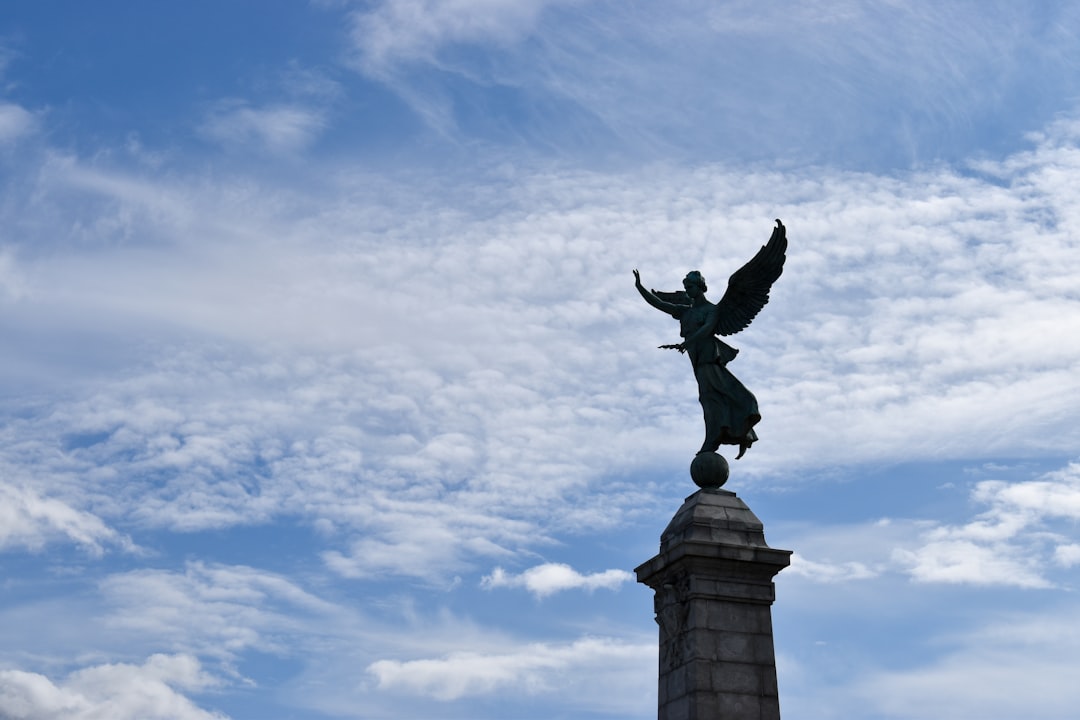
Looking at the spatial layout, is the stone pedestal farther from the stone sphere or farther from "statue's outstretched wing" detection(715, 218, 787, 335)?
"statue's outstretched wing" detection(715, 218, 787, 335)

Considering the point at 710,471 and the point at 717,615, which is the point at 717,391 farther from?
the point at 717,615

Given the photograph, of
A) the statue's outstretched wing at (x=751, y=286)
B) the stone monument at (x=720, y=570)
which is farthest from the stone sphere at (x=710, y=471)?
the statue's outstretched wing at (x=751, y=286)

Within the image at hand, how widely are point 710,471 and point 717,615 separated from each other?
7.58 ft

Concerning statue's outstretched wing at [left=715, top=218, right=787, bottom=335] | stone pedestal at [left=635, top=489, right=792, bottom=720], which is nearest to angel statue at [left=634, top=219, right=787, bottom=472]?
statue's outstretched wing at [left=715, top=218, right=787, bottom=335]

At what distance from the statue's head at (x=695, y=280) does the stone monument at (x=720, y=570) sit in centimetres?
53

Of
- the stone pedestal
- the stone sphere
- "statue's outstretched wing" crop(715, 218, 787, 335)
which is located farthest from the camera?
"statue's outstretched wing" crop(715, 218, 787, 335)

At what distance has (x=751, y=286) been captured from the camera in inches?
831

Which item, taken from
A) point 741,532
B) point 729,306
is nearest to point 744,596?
point 741,532

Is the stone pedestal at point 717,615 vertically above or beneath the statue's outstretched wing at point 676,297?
beneath

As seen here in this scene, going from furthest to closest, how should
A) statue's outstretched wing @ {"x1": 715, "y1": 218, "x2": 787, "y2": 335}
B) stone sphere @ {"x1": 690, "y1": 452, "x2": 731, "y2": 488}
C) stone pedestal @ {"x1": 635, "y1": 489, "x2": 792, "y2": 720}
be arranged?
statue's outstretched wing @ {"x1": 715, "y1": 218, "x2": 787, "y2": 335} → stone sphere @ {"x1": 690, "y1": 452, "x2": 731, "y2": 488} → stone pedestal @ {"x1": 635, "y1": 489, "x2": 792, "y2": 720}

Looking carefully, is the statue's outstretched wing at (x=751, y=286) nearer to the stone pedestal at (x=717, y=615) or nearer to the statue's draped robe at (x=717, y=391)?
the statue's draped robe at (x=717, y=391)

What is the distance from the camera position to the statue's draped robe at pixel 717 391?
20578mm

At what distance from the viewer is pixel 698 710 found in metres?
18.5

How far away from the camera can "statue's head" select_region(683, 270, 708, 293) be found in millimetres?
21594
